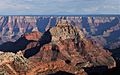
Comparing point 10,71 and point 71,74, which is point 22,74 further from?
point 71,74

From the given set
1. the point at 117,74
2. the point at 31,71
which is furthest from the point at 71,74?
the point at 117,74

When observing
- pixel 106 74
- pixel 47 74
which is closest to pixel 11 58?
pixel 47 74

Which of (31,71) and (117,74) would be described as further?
(31,71)

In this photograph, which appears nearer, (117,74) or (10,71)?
(117,74)

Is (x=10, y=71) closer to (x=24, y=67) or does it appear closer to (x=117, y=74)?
(x=24, y=67)

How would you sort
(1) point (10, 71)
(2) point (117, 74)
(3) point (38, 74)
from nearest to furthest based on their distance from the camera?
1. (2) point (117, 74)
2. (1) point (10, 71)
3. (3) point (38, 74)

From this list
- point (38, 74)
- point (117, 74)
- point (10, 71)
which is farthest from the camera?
point (38, 74)

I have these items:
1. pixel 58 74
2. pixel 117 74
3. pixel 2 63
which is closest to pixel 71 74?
pixel 58 74
